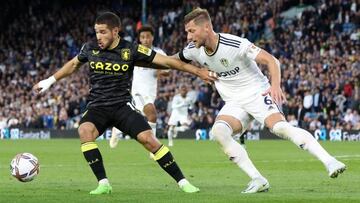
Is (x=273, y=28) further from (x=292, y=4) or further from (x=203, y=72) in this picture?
(x=203, y=72)

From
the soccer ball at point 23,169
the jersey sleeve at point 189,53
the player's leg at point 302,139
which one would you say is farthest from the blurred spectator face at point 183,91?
the player's leg at point 302,139

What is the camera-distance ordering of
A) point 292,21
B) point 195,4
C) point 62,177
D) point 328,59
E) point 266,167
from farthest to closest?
point 195,4 → point 292,21 → point 328,59 → point 266,167 → point 62,177

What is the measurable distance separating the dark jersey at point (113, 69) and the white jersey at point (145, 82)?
9087mm

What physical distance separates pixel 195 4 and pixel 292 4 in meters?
5.60

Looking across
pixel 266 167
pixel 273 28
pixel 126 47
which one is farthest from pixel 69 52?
pixel 126 47

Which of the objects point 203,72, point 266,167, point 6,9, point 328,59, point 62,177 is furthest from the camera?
point 6,9

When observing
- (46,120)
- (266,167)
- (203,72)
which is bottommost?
(46,120)

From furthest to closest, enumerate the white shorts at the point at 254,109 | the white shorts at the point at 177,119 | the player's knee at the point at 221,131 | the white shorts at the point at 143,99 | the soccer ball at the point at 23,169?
1. the white shorts at the point at 177,119
2. the white shorts at the point at 143,99
3. the soccer ball at the point at 23,169
4. the white shorts at the point at 254,109
5. the player's knee at the point at 221,131

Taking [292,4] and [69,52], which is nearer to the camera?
[292,4]

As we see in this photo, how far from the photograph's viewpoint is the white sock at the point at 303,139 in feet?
35.8

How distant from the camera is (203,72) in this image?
1109 cm

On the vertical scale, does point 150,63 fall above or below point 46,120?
above

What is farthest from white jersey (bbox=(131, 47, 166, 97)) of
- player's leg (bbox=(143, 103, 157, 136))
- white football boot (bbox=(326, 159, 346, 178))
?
white football boot (bbox=(326, 159, 346, 178))

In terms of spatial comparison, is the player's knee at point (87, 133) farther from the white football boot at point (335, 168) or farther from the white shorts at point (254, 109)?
the white football boot at point (335, 168)
